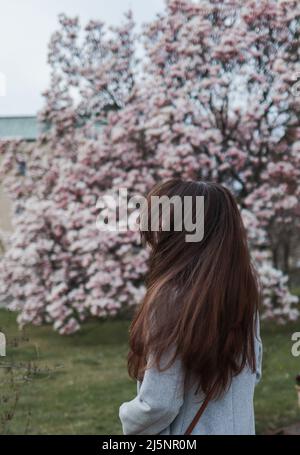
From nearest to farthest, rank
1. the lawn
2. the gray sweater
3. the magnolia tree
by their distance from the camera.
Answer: the gray sweater < the lawn < the magnolia tree

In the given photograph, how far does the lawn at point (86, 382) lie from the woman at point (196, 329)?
223cm

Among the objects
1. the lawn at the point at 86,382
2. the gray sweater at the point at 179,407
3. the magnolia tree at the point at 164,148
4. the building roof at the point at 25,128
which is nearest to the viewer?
the gray sweater at the point at 179,407

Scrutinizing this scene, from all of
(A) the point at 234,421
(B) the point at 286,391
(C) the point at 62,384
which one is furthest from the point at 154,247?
(C) the point at 62,384

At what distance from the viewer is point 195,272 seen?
1415 millimetres

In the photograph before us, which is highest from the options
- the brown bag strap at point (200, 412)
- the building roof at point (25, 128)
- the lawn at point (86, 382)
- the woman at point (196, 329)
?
the building roof at point (25, 128)

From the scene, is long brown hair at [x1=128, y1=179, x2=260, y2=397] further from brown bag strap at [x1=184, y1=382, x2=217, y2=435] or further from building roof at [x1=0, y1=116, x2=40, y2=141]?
building roof at [x1=0, y1=116, x2=40, y2=141]

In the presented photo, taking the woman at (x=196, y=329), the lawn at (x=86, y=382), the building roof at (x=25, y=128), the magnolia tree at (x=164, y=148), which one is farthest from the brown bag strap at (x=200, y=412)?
the building roof at (x=25, y=128)

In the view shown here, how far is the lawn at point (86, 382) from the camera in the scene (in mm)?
4523

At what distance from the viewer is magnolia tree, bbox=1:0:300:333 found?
19.2 feet

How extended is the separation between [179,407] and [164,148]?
181 inches

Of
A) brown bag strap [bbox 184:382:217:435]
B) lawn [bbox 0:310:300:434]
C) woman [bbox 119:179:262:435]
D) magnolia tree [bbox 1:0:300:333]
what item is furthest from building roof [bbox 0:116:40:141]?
brown bag strap [bbox 184:382:217:435]

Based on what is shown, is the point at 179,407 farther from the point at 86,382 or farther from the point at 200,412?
the point at 86,382

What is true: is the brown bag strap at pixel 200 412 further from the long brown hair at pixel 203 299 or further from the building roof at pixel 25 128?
the building roof at pixel 25 128

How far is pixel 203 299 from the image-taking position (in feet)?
4.58
